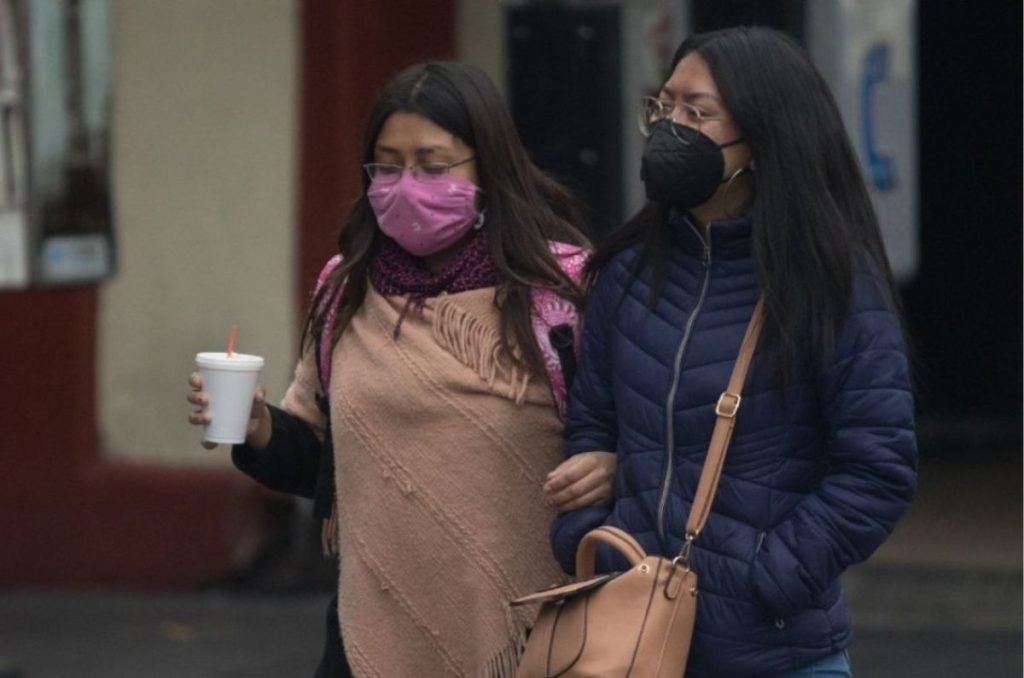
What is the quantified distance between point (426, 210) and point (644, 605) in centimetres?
78

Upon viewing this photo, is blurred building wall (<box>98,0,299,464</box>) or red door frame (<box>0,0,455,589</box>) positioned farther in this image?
red door frame (<box>0,0,455,589</box>)

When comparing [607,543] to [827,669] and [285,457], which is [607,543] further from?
[285,457]

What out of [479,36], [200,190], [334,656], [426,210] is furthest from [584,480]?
[479,36]

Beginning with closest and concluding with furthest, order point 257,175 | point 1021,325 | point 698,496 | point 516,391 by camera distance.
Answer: point 698,496 → point 516,391 → point 257,175 → point 1021,325

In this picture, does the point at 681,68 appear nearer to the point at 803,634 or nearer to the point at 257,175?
the point at 803,634

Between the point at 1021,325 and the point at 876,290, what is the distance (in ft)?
30.2

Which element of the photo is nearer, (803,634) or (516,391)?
(803,634)

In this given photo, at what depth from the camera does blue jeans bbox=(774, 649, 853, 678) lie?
10.5 ft

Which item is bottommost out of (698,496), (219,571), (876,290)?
(219,571)

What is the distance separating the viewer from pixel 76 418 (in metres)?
8.19

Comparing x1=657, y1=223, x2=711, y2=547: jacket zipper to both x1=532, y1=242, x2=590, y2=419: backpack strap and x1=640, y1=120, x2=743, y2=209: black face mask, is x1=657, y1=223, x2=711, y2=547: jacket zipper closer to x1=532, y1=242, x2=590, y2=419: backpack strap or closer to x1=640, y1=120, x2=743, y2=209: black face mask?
x1=640, y1=120, x2=743, y2=209: black face mask

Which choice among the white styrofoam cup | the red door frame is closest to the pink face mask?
the white styrofoam cup

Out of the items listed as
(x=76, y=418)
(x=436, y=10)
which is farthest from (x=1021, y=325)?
(x=76, y=418)

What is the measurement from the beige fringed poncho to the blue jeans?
50cm
